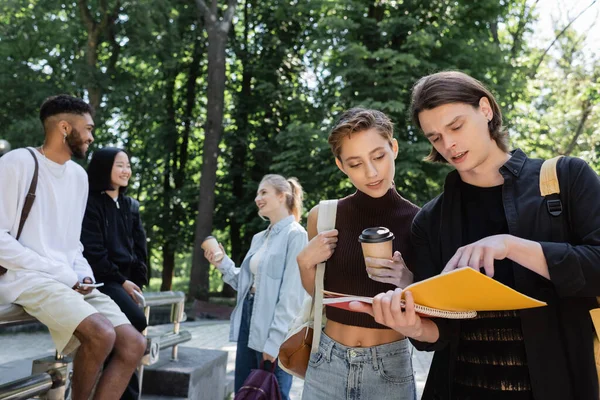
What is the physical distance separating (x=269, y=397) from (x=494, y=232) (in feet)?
8.02

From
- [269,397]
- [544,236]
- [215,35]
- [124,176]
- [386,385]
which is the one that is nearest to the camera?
[544,236]

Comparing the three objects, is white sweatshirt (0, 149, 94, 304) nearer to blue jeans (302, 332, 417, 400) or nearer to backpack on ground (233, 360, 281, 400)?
backpack on ground (233, 360, 281, 400)

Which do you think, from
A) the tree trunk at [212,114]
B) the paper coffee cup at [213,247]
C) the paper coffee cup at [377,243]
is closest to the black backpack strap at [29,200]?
the paper coffee cup at [213,247]

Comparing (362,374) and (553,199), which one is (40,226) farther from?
(553,199)

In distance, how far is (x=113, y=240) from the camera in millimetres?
4527

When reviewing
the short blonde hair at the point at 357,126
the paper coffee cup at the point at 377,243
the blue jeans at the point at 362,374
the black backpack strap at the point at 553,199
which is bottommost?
the blue jeans at the point at 362,374

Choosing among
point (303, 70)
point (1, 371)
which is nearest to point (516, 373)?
point (1, 371)

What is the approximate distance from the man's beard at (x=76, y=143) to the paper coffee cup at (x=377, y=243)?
245 cm

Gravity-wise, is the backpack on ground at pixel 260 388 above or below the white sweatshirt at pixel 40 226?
below

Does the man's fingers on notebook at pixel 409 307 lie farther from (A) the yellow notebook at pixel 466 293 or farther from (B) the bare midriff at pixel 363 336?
(B) the bare midriff at pixel 363 336

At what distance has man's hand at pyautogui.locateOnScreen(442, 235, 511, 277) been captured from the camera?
156cm

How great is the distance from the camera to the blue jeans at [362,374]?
2.25 metres

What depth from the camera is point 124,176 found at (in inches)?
186

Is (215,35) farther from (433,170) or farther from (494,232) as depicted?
(494,232)
